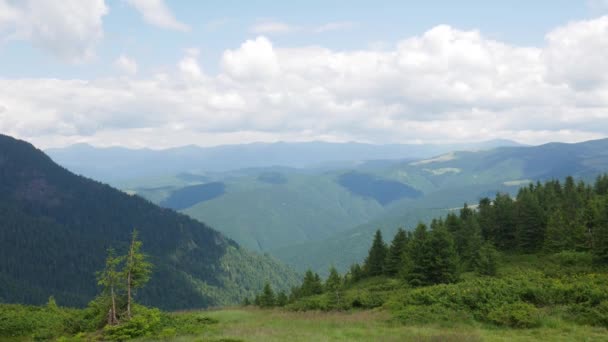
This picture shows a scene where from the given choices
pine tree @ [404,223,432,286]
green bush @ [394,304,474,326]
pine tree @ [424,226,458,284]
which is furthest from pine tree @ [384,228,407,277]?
green bush @ [394,304,474,326]

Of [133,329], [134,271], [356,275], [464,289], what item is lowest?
[356,275]

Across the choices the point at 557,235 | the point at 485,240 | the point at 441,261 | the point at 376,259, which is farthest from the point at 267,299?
the point at 557,235

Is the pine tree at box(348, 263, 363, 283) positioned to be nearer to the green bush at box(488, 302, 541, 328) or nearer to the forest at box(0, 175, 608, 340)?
the forest at box(0, 175, 608, 340)

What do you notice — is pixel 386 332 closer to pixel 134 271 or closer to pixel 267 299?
pixel 134 271

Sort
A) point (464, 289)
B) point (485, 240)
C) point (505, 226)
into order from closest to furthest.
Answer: point (464, 289)
point (505, 226)
point (485, 240)

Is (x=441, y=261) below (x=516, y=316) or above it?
below

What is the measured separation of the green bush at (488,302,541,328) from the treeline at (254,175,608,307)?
15436mm

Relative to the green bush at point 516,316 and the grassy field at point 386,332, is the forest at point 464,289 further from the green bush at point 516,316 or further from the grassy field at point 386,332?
the grassy field at point 386,332

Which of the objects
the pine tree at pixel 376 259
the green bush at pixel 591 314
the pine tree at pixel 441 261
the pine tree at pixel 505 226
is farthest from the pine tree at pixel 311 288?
the green bush at pixel 591 314

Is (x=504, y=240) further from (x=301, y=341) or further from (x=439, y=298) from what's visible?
(x=301, y=341)

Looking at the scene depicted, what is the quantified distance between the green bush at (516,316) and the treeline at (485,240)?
15436mm

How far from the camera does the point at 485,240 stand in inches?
2275

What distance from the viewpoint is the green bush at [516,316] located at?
21672 mm

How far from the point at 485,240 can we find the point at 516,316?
38.5m
